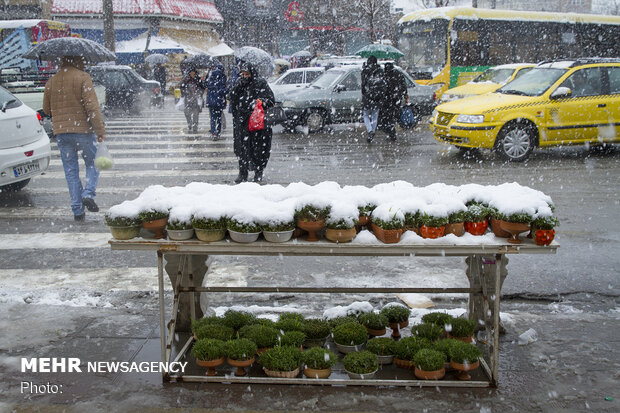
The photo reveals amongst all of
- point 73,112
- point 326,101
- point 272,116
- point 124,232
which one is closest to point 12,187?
point 73,112

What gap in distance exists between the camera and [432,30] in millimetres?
21141

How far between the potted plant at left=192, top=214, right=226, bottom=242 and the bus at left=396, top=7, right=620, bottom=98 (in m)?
18.1

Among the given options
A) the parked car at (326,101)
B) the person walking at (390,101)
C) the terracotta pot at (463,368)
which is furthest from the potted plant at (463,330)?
the parked car at (326,101)

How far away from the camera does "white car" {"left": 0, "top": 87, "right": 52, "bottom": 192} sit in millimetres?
7691

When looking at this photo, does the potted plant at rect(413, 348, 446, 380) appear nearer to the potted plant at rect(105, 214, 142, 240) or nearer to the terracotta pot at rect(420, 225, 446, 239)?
the terracotta pot at rect(420, 225, 446, 239)

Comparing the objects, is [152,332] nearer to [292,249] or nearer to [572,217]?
[292,249]

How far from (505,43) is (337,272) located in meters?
18.9

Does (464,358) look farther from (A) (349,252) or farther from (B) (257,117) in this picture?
(B) (257,117)

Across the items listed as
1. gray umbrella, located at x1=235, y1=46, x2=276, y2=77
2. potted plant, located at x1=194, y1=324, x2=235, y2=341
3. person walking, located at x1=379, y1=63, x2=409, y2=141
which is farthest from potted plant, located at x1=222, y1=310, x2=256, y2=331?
person walking, located at x1=379, y1=63, x2=409, y2=141

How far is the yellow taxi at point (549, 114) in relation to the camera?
36.9 feet

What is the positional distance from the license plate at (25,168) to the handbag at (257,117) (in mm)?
3119

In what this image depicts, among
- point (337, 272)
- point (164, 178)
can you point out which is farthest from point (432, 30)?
point (337, 272)

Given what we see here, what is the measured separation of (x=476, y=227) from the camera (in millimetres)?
3414

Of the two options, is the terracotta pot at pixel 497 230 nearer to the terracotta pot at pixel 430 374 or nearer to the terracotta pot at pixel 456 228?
the terracotta pot at pixel 456 228
